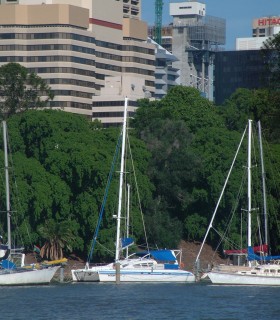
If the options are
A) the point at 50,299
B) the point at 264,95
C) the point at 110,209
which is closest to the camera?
the point at 50,299

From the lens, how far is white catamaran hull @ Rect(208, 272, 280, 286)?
10356 cm

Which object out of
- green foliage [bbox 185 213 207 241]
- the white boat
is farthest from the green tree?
the white boat

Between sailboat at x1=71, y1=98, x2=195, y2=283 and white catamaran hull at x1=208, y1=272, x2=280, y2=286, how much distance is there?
499cm

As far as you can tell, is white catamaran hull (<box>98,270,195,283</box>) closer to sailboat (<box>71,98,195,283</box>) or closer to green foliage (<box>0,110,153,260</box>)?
sailboat (<box>71,98,195,283</box>)

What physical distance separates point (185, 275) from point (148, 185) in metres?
20.0

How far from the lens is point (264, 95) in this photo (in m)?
142

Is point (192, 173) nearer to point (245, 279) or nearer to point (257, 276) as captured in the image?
point (245, 279)

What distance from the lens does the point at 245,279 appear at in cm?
10388

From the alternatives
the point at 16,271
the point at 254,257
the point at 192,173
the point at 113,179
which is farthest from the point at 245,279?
the point at 192,173

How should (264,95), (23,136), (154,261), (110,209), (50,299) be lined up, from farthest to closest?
(264,95) → (23,136) → (110,209) → (154,261) → (50,299)

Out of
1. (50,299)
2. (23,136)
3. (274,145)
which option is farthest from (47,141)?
(50,299)

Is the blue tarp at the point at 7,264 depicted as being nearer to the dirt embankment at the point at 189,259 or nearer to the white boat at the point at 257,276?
the dirt embankment at the point at 189,259

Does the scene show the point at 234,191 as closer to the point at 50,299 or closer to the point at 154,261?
the point at 154,261

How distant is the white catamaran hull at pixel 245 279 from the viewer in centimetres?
10356
